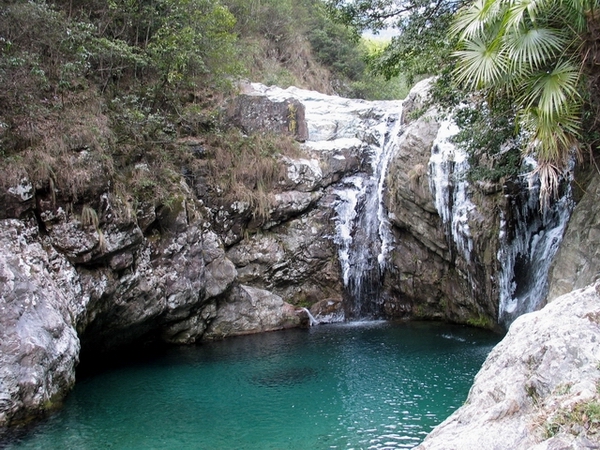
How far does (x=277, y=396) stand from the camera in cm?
1016

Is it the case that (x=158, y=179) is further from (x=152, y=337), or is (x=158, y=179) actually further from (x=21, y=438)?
(x=21, y=438)

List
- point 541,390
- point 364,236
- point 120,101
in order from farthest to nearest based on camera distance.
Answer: point 364,236 < point 120,101 < point 541,390

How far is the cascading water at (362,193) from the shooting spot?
18.0 metres

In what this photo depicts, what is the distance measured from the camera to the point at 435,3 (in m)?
11.6

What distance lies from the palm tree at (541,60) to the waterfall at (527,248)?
505 centimetres

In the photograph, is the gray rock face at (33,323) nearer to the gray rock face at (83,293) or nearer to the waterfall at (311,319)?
the gray rock face at (83,293)

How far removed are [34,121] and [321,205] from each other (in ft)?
31.7

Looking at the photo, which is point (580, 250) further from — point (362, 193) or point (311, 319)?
point (362, 193)

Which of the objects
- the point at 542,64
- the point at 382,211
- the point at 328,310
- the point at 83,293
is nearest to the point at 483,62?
the point at 542,64

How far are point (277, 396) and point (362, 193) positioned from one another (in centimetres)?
1006

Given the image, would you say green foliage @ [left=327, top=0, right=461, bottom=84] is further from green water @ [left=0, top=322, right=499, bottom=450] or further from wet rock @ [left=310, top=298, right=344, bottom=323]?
wet rock @ [left=310, top=298, right=344, bottom=323]

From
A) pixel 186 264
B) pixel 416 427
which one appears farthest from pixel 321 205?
pixel 416 427

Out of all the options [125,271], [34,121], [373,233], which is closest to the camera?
[34,121]

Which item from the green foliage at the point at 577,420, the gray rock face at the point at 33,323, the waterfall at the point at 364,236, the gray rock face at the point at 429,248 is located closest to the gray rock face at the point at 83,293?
the gray rock face at the point at 33,323
